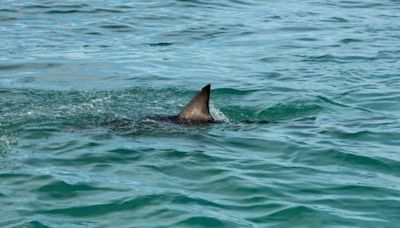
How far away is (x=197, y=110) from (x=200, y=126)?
0.73 ft

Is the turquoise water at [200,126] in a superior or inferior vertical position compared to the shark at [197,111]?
inferior

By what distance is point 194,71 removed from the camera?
15.1 metres

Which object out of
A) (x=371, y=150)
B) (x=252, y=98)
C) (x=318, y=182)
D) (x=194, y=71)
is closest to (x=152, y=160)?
(x=318, y=182)

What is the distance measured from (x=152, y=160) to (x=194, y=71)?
5.64 meters

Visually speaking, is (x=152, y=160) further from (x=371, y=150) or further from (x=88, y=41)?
(x=88, y=41)

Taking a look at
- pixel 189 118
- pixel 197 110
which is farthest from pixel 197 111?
pixel 189 118

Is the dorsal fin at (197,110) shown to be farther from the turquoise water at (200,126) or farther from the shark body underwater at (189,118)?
the turquoise water at (200,126)

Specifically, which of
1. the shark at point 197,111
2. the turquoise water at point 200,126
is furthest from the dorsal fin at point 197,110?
the turquoise water at point 200,126

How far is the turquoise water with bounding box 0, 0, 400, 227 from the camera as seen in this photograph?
816 cm

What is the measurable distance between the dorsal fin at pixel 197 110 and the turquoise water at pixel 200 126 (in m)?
0.14

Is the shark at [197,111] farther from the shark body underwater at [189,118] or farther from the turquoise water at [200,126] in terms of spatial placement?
the turquoise water at [200,126]

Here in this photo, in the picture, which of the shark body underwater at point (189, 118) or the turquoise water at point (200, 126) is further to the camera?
the shark body underwater at point (189, 118)

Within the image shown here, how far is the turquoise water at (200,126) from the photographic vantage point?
8.16 m

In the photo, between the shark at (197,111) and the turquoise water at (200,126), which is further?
the shark at (197,111)
